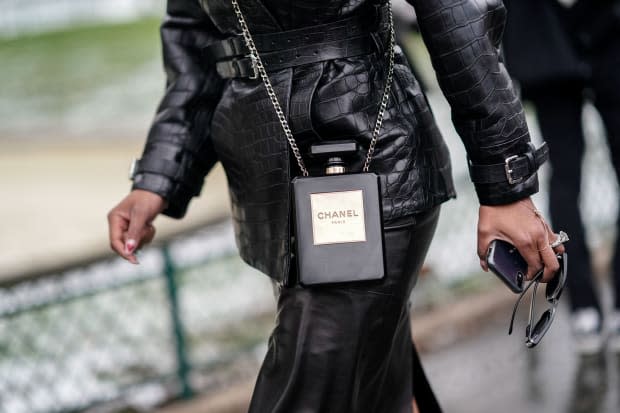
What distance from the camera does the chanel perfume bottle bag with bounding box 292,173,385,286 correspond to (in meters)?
2.00

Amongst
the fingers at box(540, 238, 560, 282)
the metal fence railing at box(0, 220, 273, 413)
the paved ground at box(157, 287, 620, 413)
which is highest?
the fingers at box(540, 238, 560, 282)

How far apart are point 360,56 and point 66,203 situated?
10.6 metres

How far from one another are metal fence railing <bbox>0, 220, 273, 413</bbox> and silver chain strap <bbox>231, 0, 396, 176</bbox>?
6.61 feet

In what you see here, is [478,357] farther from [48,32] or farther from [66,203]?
[48,32]

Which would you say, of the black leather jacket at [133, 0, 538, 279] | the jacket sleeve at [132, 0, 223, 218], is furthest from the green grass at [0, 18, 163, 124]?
the black leather jacket at [133, 0, 538, 279]

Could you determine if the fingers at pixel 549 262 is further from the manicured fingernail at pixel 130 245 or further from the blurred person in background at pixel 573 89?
the blurred person in background at pixel 573 89

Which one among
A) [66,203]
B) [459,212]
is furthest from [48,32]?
[459,212]

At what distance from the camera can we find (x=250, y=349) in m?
4.62

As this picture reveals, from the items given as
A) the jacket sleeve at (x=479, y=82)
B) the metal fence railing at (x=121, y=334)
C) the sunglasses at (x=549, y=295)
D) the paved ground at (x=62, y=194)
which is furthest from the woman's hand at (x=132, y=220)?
the paved ground at (x=62, y=194)

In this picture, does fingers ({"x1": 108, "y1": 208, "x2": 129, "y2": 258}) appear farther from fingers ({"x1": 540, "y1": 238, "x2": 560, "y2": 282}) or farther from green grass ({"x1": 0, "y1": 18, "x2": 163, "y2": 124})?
green grass ({"x1": 0, "y1": 18, "x2": 163, "y2": 124})

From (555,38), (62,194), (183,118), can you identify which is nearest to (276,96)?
(183,118)

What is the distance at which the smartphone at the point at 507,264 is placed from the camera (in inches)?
81.2

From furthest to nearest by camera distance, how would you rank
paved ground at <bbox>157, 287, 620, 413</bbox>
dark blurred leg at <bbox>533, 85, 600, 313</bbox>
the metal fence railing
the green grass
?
the green grass
dark blurred leg at <bbox>533, 85, 600, 313</bbox>
paved ground at <bbox>157, 287, 620, 413</bbox>
the metal fence railing

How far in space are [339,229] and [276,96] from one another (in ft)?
1.02
